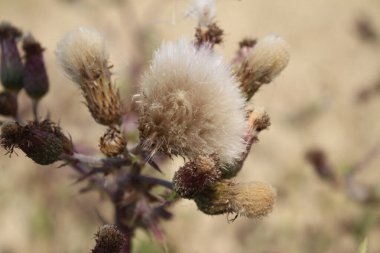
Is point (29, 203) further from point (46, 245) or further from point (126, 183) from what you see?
point (126, 183)

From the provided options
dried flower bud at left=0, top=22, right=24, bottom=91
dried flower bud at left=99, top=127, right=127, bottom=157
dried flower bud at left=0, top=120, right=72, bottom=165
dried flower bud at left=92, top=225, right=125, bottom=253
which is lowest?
dried flower bud at left=92, top=225, right=125, bottom=253

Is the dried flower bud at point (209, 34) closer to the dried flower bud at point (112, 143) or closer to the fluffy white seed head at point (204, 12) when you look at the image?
the fluffy white seed head at point (204, 12)

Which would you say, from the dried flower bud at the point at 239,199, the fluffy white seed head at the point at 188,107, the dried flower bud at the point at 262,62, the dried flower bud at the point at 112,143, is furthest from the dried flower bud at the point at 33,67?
the dried flower bud at the point at 239,199

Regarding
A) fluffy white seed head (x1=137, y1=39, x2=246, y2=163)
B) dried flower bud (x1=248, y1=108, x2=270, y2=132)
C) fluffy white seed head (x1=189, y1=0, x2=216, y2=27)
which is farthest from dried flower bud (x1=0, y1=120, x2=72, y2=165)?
fluffy white seed head (x1=189, y1=0, x2=216, y2=27)

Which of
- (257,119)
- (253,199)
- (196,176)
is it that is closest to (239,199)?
(253,199)

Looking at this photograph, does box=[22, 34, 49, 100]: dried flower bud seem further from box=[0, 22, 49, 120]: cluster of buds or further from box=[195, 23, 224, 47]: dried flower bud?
box=[195, 23, 224, 47]: dried flower bud
